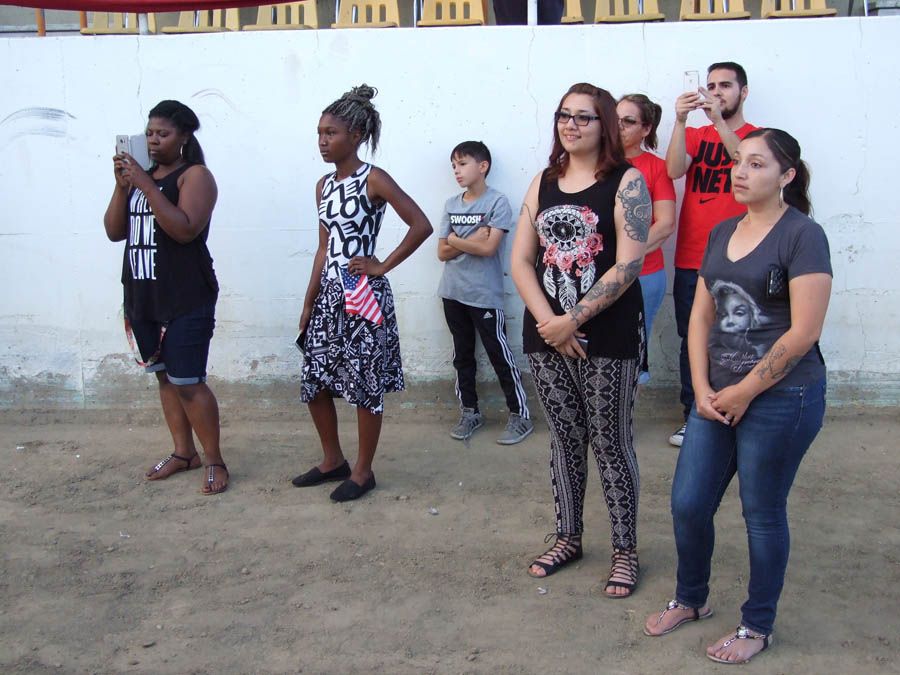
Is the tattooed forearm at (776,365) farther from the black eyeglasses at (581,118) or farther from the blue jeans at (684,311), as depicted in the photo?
the blue jeans at (684,311)

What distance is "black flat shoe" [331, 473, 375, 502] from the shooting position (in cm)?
455

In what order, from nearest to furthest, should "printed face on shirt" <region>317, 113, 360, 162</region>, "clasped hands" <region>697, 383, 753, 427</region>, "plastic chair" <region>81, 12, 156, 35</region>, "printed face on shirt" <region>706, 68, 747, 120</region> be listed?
A: "clasped hands" <region>697, 383, 753, 427</region>, "printed face on shirt" <region>317, 113, 360, 162</region>, "printed face on shirt" <region>706, 68, 747, 120</region>, "plastic chair" <region>81, 12, 156, 35</region>

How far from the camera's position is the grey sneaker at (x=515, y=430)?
17.8 ft

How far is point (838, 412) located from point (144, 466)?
4.19m

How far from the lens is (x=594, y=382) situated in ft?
11.3

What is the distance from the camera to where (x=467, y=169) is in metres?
5.34

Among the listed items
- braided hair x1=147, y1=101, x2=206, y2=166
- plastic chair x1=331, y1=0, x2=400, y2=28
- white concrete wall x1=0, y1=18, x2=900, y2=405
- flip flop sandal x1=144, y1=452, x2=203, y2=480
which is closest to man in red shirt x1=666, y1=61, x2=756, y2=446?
white concrete wall x1=0, y1=18, x2=900, y2=405

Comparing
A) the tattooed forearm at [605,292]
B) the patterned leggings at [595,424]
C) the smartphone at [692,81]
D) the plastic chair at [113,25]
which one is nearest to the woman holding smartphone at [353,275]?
the patterned leggings at [595,424]

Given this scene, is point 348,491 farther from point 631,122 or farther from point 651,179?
point 631,122

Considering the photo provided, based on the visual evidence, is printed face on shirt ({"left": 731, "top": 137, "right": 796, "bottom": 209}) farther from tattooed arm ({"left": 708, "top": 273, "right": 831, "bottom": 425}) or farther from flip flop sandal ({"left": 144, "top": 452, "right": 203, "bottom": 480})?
flip flop sandal ({"left": 144, "top": 452, "right": 203, "bottom": 480})

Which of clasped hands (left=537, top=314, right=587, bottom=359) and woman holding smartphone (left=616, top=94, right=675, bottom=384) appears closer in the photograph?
clasped hands (left=537, top=314, right=587, bottom=359)

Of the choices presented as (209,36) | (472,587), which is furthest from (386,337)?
(209,36)

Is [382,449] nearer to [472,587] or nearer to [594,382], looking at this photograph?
[472,587]

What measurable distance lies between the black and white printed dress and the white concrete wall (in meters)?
1.27
